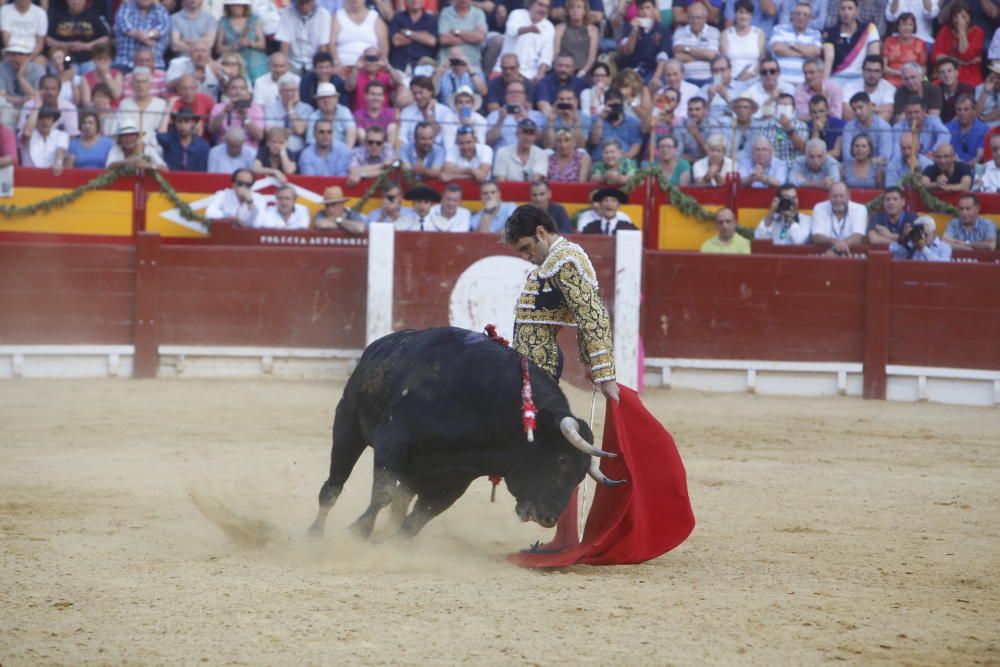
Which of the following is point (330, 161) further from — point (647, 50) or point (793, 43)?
point (793, 43)

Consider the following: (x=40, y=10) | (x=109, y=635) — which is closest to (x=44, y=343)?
(x=40, y=10)

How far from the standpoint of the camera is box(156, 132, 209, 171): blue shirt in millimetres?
9750

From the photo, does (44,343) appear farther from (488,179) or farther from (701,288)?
(701,288)

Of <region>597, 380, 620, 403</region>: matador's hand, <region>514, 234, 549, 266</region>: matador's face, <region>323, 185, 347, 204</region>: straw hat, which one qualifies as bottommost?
<region>597, 380, 620, 403</region>: matador's hand

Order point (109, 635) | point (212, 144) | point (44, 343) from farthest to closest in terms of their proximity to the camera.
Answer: point (212, 144) → point (44, 343) → point (109, 635)

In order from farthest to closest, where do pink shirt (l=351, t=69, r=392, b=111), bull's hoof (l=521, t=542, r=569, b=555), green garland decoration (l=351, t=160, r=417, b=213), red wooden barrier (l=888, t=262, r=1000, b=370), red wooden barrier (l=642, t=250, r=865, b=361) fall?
pink shirt (l=351, t=69, r=392, b=111) < green garland decoration (l=351, t=160, r=417, b=213) < red wooden barrier (l=642, t=250, r=865, b=361) < red wooden barrier (l=888, t=262, r=1000, b=370) < bull's hoof (l=521, t=542, r=569, b=555)

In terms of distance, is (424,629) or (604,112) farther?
(604,112)

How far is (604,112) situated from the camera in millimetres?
9688

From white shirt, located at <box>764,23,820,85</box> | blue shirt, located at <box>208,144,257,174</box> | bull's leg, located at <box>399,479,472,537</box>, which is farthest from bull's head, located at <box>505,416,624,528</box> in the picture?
white shirt, located at <box>764,23,820,85</box>

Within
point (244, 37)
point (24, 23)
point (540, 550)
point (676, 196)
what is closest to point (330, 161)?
point (244, 37)

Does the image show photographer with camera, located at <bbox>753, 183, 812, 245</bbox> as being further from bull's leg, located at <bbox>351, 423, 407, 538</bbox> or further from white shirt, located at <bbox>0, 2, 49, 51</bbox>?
bull's leg, located at <bbox>351, 423, 407, 538</bbox>

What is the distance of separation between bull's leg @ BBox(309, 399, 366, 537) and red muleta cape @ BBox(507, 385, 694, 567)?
62 cm

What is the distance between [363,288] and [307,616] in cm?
610

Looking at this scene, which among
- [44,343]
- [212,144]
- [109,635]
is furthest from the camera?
[212,144]
